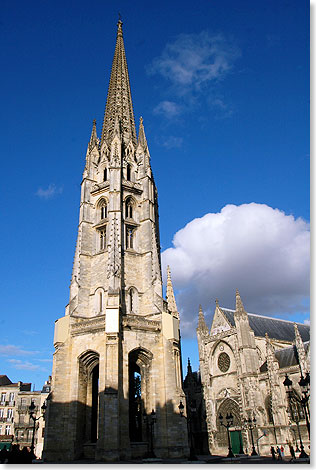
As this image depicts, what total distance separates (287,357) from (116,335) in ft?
68.4

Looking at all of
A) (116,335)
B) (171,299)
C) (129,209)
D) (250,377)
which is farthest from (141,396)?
(250,377)

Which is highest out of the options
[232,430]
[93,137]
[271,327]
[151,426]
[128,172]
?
[93,137]

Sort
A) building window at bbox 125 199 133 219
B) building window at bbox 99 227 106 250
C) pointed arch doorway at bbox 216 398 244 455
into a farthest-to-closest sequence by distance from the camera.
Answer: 1. pointed arch doorway at bbox 216 398 244 455
2. building window at bbox 125 199 133 219
3. building window at bbox 99 227 106 250

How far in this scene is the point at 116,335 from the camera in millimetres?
22281

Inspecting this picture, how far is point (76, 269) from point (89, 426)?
10.4m

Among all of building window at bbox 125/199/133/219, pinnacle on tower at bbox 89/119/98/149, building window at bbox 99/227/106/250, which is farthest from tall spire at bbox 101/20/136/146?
building window at bbox 99/227/106/250

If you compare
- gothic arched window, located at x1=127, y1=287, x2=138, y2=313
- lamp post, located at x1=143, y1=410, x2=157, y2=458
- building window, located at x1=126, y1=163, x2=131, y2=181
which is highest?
building window, located at x1=126, y1=163, x2=131, y2=181

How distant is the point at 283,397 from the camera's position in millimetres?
32500

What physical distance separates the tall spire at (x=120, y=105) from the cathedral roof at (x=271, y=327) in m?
22.2

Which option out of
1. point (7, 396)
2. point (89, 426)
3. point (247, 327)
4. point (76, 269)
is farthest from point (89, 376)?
point (7, 396)

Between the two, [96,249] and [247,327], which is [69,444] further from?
[247,327]

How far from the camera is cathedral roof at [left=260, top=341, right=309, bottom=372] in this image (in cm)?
3478

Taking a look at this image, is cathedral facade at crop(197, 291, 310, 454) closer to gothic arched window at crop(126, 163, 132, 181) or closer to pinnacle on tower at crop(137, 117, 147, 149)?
gothic arched window at crop(126, 163, 132, 181)

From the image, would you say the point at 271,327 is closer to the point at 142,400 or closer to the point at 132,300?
the point at 132,300
